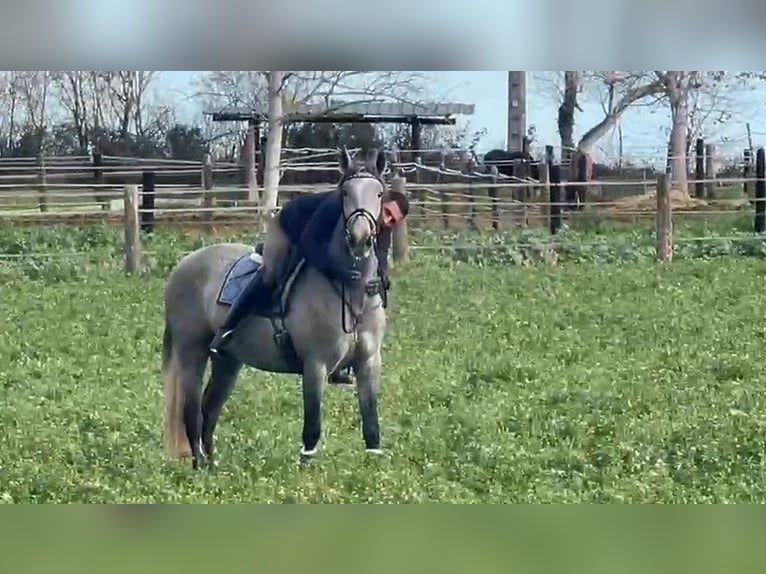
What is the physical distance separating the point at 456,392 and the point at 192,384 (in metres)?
1.11

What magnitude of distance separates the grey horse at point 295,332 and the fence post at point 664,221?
1366mm

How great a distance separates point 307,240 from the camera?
5738 millimetres

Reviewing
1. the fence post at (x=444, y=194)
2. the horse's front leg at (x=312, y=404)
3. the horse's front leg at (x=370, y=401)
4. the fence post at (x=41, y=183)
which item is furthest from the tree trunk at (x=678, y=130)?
the fence post at (x=41, y=183)

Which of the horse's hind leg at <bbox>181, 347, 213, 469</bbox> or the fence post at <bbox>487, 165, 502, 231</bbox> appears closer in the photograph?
the horse's hind leg at <bbox>181, 347, 213, 469</bbox>

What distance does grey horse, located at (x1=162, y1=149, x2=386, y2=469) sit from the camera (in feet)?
18.6

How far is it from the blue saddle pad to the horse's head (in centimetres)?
49

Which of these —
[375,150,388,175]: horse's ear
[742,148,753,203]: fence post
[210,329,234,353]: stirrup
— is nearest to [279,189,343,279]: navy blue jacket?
[375,150,388,175]: horse's ear

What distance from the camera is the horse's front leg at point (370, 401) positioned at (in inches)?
233

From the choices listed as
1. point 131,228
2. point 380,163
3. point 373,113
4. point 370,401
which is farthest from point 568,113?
point 131,228

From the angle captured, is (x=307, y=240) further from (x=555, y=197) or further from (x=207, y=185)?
(x=555, y=197)

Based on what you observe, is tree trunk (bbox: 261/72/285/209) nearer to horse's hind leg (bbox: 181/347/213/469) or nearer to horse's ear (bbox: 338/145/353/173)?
horse's ear (bbox: 338/145/353/173)

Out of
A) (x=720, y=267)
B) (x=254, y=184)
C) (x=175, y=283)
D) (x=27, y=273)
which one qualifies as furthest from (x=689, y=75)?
(x=27, y=273)

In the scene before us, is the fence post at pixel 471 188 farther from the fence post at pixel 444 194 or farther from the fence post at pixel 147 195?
the fence post at pixel 147 195

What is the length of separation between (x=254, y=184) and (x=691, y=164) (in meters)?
1.90
